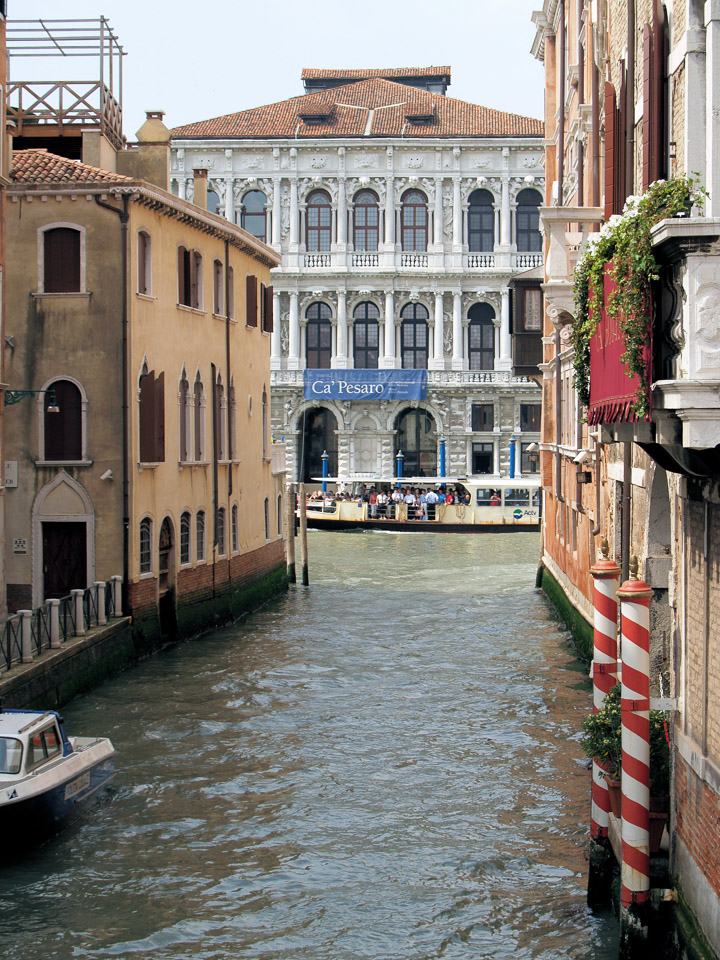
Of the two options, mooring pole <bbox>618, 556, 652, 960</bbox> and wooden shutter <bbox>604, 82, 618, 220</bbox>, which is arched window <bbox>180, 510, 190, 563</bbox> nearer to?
wooden shutter <bbox>604, 82, 618, 220</bbox>

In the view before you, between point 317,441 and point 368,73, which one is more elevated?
point 368,73

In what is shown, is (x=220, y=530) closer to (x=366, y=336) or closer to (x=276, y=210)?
(x=366, y=336)

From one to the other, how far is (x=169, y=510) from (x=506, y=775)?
8490 mm

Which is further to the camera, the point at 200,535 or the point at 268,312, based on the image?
the point at 268,312

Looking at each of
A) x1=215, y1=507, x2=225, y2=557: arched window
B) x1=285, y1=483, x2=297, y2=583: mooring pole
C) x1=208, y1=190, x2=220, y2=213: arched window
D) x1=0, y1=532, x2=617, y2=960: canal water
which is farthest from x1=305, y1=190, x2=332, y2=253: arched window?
x1=0, y1=532, x2=617, y2=960: canal water

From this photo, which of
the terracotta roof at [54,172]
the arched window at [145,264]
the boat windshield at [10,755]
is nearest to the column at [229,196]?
the terracotta roof at [54,172]

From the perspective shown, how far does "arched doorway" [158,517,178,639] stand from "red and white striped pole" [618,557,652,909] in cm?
1262

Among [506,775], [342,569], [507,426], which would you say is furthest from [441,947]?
[507,426]

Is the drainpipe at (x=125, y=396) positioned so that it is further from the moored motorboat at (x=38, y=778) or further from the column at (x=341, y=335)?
the column at (x=341, y=335)

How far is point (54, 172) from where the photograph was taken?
1744 centimetres

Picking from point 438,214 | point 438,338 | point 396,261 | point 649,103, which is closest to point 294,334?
point 396,261

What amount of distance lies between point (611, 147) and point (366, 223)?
120 feet

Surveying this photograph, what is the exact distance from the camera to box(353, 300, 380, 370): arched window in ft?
150

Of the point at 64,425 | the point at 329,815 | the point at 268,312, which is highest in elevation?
the point at 268,312
